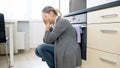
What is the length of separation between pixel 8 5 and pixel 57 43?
3008mm

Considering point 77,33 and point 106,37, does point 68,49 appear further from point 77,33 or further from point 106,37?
point 106,37

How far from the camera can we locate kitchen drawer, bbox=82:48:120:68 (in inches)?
50.4

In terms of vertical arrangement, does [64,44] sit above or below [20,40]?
above

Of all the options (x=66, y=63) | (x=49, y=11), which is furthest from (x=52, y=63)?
(x=49, y=11)

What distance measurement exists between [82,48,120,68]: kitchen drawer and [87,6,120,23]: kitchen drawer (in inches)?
10.6

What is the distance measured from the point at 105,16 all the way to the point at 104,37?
0.17m

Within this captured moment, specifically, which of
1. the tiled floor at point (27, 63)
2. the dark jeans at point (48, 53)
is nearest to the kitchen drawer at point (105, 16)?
the dark jeans at point (48, 53)

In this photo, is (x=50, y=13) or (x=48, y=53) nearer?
(x=50, y=13)

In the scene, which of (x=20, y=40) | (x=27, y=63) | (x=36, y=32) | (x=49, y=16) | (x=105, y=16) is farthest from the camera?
(x=36, y=32)

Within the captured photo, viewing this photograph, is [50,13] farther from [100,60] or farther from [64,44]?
[100,60]

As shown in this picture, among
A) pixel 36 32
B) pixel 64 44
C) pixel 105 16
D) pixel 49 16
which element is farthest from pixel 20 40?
pixel 105 16

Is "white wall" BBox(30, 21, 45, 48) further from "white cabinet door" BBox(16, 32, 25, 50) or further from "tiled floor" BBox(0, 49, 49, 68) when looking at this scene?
"tiled floor" BBox(0, 49, 49, 68)

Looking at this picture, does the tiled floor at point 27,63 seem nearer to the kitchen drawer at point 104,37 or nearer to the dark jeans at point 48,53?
the dark jeans at point 48,53

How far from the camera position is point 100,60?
4.83 ft
